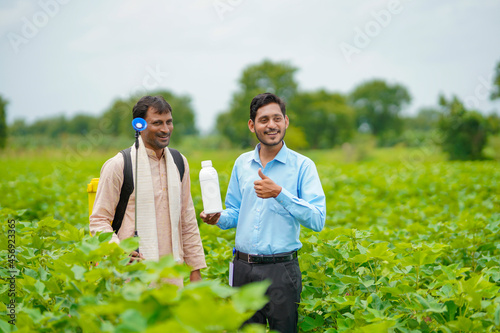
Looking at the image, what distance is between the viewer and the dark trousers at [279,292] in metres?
2.66

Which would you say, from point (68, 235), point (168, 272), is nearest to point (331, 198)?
point (68, 235)

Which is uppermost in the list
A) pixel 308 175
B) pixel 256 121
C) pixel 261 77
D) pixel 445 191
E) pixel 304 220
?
pixel 261 77

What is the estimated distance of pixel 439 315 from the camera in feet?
7.30

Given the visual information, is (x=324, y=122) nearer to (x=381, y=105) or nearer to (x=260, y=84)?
(x=260, y=84)

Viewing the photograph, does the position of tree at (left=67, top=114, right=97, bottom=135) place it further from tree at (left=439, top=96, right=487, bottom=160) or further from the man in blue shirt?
the man in blue shirt

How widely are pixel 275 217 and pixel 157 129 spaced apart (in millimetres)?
879

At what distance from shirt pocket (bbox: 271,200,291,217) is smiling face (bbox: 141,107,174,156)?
0.75 meters

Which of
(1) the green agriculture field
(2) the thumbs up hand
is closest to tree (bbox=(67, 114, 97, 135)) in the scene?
(1) the green agriculture field

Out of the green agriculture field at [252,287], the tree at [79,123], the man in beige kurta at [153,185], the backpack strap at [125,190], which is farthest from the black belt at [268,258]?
the tree at [79,123]

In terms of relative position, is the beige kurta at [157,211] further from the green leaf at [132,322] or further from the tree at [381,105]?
the tree at [381,105]

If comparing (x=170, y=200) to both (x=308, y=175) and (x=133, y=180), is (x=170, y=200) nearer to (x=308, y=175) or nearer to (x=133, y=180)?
(x=133, y=180)

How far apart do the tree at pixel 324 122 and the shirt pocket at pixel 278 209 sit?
59774mm

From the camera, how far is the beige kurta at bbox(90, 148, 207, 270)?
8.25 ft

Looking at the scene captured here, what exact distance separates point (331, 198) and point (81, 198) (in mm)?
5131
